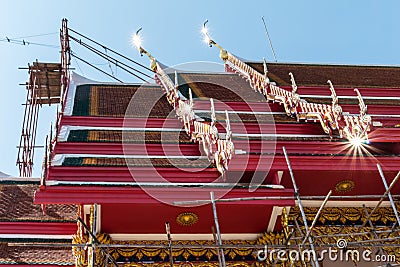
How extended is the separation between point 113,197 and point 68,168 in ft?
3.16

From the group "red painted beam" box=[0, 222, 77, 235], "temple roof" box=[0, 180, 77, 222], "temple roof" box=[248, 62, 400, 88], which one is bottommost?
"red painted beam" box=[0, 222, 77, 235]

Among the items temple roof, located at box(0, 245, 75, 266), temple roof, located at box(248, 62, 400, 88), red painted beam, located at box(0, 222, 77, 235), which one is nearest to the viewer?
temple roof, located at box(0, 245, 75, 266)

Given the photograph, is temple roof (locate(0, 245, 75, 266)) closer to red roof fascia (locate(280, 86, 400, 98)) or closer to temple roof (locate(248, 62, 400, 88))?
red roof fascia (locate(280, 86, 400, 98))

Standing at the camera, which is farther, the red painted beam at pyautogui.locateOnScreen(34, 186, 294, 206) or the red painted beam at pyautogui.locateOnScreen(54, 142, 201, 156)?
the red painted beam at pyautogui.locateOnScreen(54, 142, 201, 156)

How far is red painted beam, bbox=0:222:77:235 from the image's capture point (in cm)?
825

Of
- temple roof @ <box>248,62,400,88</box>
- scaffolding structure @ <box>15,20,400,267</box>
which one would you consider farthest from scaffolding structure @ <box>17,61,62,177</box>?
temple roof @ <box>248,62,400,88</box>

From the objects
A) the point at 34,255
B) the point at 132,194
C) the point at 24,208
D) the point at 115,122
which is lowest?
the point at 34,255

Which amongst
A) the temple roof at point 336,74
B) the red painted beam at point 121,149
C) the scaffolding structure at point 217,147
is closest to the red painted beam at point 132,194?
the scaffolding structure at point 217,147

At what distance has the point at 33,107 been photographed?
1636 centimetres

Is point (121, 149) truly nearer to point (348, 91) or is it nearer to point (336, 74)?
point (348, 91)

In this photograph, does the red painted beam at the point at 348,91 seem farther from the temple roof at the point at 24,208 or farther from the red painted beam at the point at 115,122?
the temple roof at the point at 24,208

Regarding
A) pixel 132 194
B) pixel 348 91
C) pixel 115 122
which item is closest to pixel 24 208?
pixel 115 122

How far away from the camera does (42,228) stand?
830 cm

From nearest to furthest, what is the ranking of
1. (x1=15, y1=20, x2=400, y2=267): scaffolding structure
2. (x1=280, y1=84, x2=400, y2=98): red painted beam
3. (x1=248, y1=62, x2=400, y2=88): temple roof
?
(x1=15, y1=20, x2=400, y2=267): scaffolding structure < (x1=280, y1=84, x2=400, y2=98): red painted beam < (x1=248, y1=62, x2=400, y2=88): temple roof
